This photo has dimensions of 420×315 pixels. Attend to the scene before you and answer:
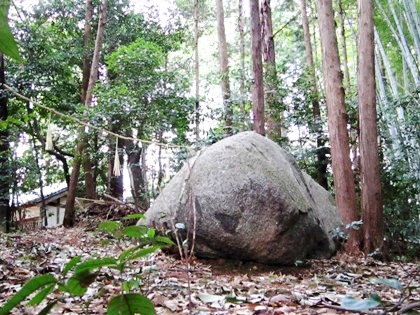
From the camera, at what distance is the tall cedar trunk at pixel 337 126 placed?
16.7 ft

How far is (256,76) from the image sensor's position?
20.6 ft

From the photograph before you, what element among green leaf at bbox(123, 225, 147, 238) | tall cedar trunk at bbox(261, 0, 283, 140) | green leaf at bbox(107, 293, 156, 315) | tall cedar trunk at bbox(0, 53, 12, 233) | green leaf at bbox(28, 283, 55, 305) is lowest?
green leaf at bbox(107, 293, 156, 315)

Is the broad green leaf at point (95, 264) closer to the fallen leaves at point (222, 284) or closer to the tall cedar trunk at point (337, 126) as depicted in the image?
the fallen leaves at point (222, 284)

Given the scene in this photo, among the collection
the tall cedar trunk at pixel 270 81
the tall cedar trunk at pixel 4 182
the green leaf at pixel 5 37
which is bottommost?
the green leaf at pixel 5 37

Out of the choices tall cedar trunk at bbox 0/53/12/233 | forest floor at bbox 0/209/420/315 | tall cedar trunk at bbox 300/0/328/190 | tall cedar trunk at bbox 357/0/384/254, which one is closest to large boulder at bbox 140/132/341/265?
forest floor at bbox 0/209/420/315

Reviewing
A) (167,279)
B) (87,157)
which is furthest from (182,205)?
(87,157)

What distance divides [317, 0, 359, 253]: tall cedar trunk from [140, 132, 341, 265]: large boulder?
111cm

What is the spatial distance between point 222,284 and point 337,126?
9.86 feet

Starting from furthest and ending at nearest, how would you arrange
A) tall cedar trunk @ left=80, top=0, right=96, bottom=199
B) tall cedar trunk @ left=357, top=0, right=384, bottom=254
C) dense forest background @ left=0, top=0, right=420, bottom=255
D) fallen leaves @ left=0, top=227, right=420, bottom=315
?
tall cedar trunk @ left=80, top=0, right=96, bottom=199, dense forest background @ left=0, top=0, right=420, bottom=255, tall cedar trunk @ left=357, top=0, right=384, bottom=254, fallen leaves @ left=0, top=227, right=420, bottom=315

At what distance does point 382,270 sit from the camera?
413 centimetres

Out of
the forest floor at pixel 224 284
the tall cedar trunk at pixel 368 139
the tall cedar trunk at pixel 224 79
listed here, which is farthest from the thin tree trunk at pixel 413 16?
the forest floor at pixel 224 284

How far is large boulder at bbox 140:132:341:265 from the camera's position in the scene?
3740 millimetres

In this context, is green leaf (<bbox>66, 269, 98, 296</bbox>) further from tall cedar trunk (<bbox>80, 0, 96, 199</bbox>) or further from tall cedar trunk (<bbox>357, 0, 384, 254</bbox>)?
tall cedar trunk (<bbox>80, 0, 96, 199</bbox>)

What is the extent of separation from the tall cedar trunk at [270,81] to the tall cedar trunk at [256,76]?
3.63 feet
